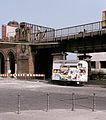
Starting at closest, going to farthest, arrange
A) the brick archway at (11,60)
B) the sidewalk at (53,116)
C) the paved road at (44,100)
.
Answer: the sidewalk at (53,116) → the paved road at (44,100) → the brick archway at (11,60)

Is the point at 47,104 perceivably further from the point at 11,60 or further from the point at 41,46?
the point at 11,60

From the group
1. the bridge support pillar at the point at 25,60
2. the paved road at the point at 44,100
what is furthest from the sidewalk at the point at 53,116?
the bridge support pillar at the point at 25,60

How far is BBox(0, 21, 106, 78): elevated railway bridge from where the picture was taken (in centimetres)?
4894

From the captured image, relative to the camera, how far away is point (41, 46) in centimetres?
5812

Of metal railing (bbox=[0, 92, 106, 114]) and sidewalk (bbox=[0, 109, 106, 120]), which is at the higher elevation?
sidewalk (bbox=[0, 109, 106, 120])

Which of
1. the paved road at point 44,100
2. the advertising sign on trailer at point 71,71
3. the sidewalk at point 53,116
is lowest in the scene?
the paved road at point 44,100

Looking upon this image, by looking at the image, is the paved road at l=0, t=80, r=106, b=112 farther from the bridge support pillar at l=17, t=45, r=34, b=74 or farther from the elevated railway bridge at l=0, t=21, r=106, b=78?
the bridge support pillar at l=17, t=45, r=34, b=74

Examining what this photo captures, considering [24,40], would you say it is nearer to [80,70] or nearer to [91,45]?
[91,45]

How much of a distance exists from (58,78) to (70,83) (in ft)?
6.32

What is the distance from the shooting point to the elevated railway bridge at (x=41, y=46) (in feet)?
161

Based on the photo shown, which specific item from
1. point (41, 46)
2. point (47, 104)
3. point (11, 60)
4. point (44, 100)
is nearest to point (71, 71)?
point (41, 46)

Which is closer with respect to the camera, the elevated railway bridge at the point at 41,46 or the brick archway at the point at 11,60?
the elevated railway bridge at the point at 41,46

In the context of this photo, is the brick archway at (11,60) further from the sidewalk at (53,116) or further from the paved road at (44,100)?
the sidewalk at (53,116)

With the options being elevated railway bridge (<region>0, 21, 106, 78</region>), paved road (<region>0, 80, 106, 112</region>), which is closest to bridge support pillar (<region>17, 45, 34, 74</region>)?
elevated railway bridge (<region>0, 21, 106, 78</region>)
